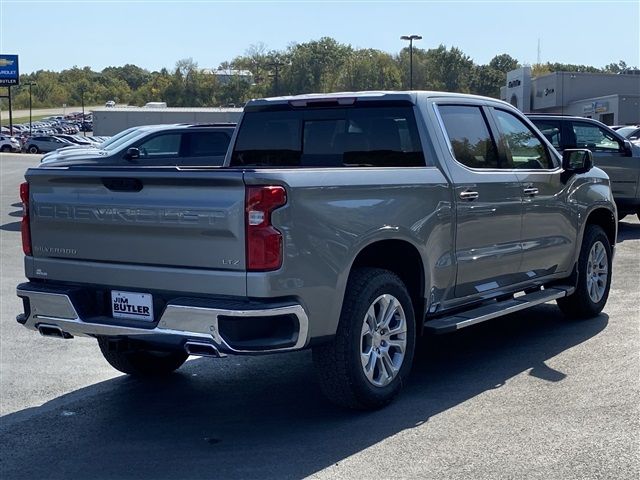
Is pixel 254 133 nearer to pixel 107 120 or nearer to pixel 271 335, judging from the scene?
pixel 271 335

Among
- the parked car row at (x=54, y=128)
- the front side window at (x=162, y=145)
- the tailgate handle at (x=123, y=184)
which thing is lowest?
the tailgate handle at (x=123, y=184)

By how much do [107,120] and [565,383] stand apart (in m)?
60.7

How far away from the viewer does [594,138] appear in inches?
587

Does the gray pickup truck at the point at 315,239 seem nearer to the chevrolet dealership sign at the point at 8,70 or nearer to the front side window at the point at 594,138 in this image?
the front side window at the point at 594,138

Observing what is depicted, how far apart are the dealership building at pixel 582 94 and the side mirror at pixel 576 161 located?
4803cm

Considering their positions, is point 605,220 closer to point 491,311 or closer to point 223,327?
point 491,311

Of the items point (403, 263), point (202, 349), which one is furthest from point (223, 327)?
point (403, 263)

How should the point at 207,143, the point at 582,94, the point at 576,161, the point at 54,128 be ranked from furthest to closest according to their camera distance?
1. the point at 54,128
2. the point at 582,94
3. the point at 207,143
4. the point at 576,161

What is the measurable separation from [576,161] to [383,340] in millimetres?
3189

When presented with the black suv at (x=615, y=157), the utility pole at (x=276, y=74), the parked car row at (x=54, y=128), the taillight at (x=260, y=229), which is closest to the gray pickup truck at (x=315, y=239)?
the taillight at (x=260, y=229)

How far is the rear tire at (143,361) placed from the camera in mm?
6531

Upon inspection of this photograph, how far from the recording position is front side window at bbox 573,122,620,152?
14617 mm

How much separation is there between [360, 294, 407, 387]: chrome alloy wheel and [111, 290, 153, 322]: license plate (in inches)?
52.5

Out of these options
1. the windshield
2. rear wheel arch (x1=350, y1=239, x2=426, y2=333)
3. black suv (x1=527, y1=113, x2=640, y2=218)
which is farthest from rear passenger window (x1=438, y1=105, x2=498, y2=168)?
the windshield
